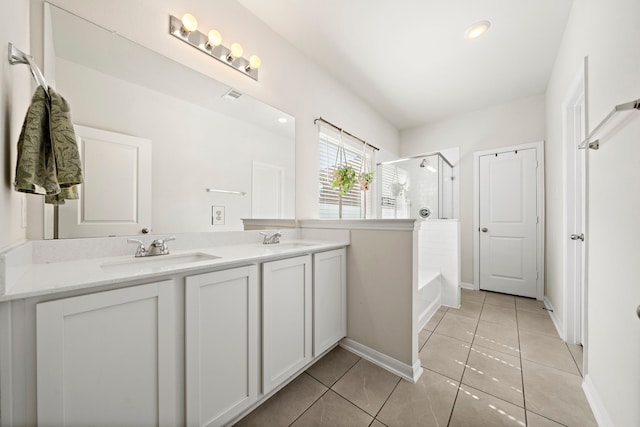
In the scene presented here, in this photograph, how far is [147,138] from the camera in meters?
1.30

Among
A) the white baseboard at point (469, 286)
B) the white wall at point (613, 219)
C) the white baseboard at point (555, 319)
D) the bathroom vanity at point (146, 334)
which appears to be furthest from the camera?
the white baseboard at point (469, 286)

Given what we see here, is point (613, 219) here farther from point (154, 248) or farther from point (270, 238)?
point (154, 248)

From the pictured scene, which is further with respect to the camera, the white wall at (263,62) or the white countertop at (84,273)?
the white wall at (263,62)

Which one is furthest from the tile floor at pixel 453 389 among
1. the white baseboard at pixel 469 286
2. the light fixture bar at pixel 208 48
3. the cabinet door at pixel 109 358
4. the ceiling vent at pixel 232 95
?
the light fixture bar at pixel 208 48

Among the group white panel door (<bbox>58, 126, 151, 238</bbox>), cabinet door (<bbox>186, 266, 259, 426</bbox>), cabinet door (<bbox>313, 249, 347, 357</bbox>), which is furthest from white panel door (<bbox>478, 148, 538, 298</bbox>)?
white panel door (<bbox>58, 126, 151, 238</bbox>)

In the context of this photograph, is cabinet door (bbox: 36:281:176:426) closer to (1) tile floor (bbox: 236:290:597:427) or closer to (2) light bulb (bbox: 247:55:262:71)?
(1) tile floor (bbox: 236:290:597:427)

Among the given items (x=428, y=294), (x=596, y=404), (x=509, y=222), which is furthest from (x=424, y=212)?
(x=596, y=404)

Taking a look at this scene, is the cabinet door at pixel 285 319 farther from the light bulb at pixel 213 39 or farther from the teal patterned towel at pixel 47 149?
the light bulb at pixel 213 39

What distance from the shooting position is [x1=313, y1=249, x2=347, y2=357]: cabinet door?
1.63 metres

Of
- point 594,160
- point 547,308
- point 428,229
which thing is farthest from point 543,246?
point 594,160

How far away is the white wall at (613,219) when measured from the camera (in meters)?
0.97

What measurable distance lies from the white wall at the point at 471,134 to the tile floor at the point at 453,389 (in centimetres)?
175

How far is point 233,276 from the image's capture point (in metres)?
1.14

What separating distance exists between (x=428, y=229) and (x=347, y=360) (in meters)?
1.95
